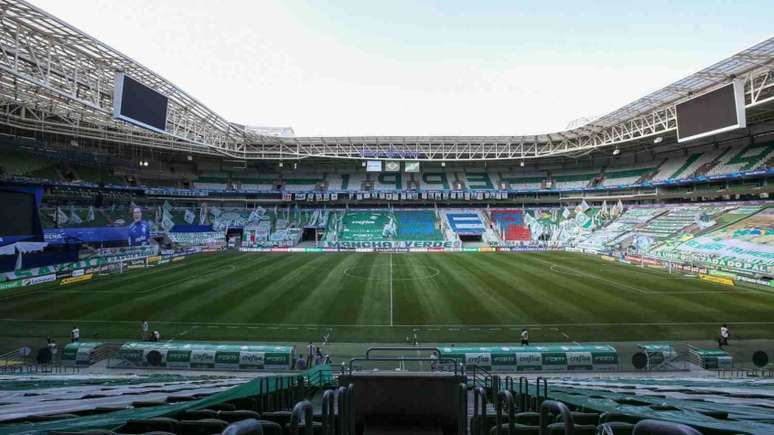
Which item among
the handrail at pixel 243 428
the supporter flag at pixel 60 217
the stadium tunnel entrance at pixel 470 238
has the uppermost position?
the supporter flag at pixel 60 217

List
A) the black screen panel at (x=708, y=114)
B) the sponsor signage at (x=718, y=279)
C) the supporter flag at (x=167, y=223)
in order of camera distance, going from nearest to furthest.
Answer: the sponsor signage at (x=718, y=279) < the black screen panel at (x=708, y=114) < the supporter flag at (x=167, y=223)

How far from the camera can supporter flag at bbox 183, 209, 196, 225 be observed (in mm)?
56122

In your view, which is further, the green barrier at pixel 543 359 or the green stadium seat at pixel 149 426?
the green barrier at pixel 543 359

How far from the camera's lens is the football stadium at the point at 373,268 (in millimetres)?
5633

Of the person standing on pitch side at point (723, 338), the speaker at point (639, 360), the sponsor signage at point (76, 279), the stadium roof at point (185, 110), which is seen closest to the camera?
the speaker at point (639, 360)

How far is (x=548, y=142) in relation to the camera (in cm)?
5397

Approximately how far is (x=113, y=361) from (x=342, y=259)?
2682 centimetres

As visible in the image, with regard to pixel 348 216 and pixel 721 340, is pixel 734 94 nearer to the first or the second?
pixel 721 340

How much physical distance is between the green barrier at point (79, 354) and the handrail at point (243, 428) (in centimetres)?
1782

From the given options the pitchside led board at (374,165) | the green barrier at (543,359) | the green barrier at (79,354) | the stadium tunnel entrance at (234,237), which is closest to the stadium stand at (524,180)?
the pitchside led board at (374,165)

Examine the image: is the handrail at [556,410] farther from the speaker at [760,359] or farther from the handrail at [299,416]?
the speaker at [760,359]

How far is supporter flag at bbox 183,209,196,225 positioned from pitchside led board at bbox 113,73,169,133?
32.4m

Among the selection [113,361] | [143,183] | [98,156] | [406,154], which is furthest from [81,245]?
[406,154]

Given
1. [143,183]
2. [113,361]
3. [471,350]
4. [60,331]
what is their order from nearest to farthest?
[471,350] → [113,361] → [60,331] → [143,183]
